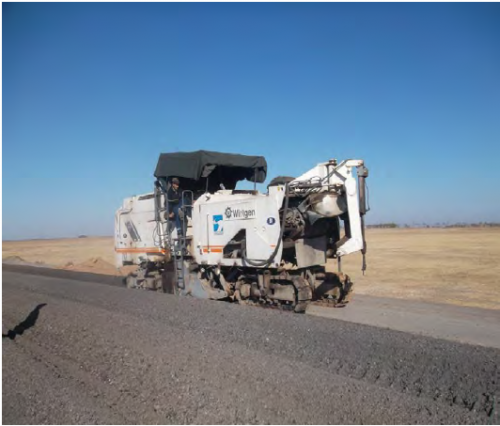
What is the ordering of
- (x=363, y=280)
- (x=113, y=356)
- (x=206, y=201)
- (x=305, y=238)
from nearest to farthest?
(x=113, y=356) → (x=305, y=238) → (x=206, y=201) → (x=363, y=280)

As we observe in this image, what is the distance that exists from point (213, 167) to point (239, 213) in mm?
1907

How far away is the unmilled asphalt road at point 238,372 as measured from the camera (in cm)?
408

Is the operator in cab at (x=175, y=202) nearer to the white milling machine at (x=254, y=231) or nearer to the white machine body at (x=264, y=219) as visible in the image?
the white milling machine at (x=254, y=231)

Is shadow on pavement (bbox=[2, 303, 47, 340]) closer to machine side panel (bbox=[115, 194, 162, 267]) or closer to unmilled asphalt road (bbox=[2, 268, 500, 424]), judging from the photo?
unmilled asphalt road (bbox=[2, 268, 500, 424])

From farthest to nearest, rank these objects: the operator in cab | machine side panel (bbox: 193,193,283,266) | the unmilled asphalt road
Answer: the operator in cab < machine side panel (bbox: 193,193,283,266) < the unmilled asphalt road

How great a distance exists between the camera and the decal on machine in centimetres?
1031

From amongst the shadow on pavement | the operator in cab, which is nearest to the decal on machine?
the operator in cab

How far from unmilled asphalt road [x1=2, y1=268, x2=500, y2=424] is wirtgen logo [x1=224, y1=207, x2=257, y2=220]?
7.51 feet

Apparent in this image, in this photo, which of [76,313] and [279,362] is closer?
[279,362]

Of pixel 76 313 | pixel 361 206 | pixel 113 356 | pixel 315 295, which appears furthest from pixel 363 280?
pixel 113 356

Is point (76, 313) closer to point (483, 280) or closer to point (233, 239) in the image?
point (233, 239)

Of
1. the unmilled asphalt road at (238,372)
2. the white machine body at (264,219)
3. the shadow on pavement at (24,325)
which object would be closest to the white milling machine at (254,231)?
the white machine body at (264,219)

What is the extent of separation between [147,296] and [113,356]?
481 centimetres

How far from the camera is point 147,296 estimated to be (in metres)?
10.6
